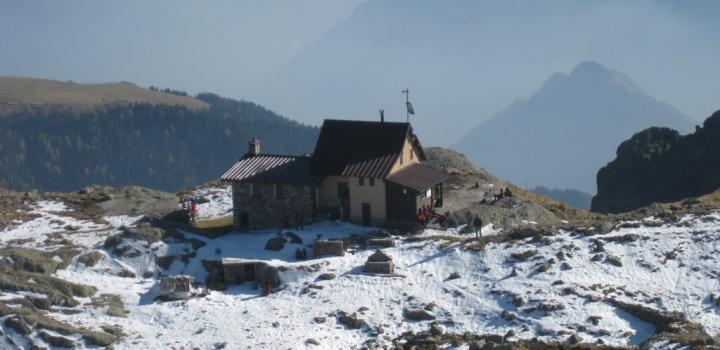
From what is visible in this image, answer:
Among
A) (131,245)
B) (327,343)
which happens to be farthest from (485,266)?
(131,245)

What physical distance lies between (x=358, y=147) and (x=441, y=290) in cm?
1701

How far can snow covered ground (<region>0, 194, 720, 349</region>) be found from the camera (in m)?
42.0

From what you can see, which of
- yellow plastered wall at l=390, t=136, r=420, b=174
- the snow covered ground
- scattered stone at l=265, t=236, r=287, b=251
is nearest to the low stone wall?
the snow covered ground

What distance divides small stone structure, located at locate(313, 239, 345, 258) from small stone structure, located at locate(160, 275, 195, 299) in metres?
8.83

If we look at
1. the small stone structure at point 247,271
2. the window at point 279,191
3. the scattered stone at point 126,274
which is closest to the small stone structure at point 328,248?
the small stone structure at point 247,271

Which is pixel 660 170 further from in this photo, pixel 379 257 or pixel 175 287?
pixel 175 287

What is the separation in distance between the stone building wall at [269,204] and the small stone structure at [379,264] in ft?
34.8

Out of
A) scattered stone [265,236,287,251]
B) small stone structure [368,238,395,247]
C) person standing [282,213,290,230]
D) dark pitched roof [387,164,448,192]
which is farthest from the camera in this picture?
person standing [282,213,290,230]

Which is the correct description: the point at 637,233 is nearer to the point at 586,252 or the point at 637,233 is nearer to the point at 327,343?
the point at 586,252

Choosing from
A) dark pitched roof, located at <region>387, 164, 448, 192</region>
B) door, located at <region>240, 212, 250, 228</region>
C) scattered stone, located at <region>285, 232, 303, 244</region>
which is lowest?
scattered stone, located at <region>285, 232, 303, 244</region>

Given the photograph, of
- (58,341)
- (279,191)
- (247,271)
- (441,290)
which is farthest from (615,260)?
(58,341)

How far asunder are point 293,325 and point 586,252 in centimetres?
1884

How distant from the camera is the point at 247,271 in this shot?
166 ft

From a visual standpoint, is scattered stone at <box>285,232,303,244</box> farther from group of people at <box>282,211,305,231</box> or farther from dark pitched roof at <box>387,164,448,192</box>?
dark pitched roof at <box>387,164,448,192</box>
